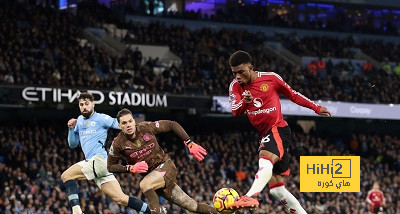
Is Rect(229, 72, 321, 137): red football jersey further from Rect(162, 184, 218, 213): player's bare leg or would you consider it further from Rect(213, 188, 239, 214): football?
Rect(162, 184, 218, 213): player's bare leg

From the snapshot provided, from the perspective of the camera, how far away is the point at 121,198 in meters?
14.1

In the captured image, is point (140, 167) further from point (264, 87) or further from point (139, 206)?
point (264, 87)

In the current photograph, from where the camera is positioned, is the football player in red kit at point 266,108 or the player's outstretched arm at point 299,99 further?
the player's outstretched arm at point 299,99

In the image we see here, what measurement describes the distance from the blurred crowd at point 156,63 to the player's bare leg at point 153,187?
52.0ft

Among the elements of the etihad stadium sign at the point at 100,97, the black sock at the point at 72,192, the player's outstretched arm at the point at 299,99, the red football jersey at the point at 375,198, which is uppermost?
the player's outstretched arm at the point at 299,99

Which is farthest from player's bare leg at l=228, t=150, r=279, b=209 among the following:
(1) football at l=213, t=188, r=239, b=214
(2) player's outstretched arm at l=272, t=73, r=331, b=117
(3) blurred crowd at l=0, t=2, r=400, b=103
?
(3) blurred crowd at l=0, t=2, r=400, b=103

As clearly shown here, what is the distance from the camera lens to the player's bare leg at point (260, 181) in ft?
35.1

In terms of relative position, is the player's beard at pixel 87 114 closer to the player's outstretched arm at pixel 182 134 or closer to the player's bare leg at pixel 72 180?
the player's bare leg at pixel 72 180

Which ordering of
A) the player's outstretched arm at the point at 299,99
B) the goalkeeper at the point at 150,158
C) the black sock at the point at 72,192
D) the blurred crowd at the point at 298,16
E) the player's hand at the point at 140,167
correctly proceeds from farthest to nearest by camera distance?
the blurred crowd at the point at 298,16 → the black sock at the point at 72,192 → the goalkeeper at the point at 150,158 → the player's hand at the point at 140,167 → the player's outstretched arm at the point at 299,99

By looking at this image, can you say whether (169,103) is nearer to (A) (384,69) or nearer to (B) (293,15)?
(A) (384,69)

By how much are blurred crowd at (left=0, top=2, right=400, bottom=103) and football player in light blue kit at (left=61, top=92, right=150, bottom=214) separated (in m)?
13.6

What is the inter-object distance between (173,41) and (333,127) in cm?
935

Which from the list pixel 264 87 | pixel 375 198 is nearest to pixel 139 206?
pixel 264 87

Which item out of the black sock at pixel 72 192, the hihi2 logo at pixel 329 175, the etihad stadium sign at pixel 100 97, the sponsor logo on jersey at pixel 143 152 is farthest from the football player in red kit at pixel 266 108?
the etihad stadium sign at pixel 100 97
